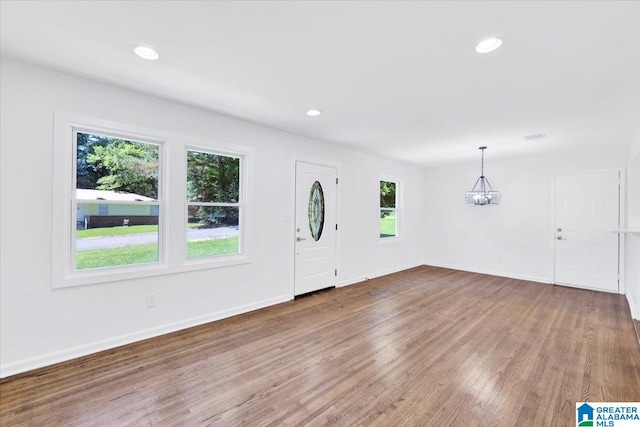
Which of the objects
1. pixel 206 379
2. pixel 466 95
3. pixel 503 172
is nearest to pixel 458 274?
pixel 503 172

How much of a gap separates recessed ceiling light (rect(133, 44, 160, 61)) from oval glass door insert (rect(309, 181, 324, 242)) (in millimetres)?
2895

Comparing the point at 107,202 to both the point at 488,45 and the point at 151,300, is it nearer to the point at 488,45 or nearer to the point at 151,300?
the point at 151,300

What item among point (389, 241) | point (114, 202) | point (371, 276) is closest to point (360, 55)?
point (114, 202)

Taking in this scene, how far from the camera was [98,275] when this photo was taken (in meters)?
2.76

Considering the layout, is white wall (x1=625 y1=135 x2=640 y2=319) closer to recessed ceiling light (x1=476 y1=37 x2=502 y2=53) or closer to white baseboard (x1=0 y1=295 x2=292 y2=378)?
recessed ceiling light (x1=476 y1=37 x2=502 y2=53)

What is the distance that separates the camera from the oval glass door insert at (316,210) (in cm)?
482

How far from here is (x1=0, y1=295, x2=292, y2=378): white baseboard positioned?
7.83ft

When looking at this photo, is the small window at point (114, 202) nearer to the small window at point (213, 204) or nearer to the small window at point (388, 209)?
the small window at point (213, 204)

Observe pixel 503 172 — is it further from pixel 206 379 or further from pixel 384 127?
pixel 206 379

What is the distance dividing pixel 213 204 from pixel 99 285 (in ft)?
4.62

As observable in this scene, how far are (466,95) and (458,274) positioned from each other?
181 inches

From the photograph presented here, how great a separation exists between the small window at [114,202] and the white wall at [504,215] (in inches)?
236

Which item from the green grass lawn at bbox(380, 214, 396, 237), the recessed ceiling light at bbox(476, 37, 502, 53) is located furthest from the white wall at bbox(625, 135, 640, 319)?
the green grass lawn at bbox(380, 214, 396, 237)

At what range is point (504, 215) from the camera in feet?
20.3
